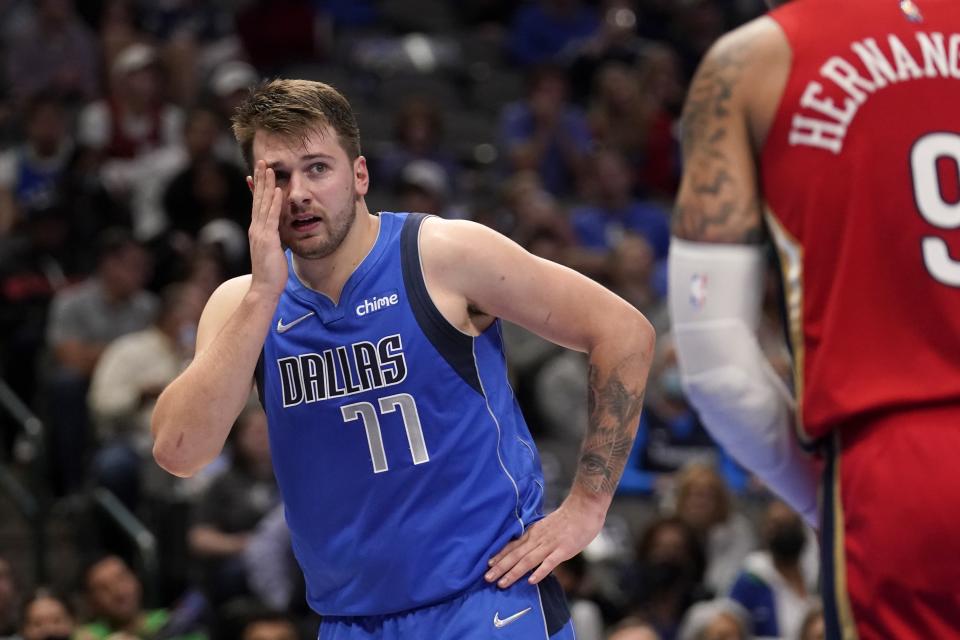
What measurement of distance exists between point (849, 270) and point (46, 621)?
6.36 m

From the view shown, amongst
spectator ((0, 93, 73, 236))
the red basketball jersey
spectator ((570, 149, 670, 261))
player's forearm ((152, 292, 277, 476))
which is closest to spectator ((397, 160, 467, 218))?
spectator ((570, 149, 670, 261))

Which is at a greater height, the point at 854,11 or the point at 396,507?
the point at 854,11

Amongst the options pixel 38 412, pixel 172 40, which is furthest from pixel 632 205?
pixel 38 412

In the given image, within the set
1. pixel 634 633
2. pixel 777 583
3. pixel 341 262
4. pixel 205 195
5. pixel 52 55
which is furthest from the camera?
pixel 52 55

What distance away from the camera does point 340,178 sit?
4.24 metres

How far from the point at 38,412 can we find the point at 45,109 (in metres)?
2.97

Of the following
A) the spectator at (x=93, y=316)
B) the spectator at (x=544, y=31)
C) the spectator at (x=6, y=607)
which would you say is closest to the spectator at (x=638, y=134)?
the spectator at (x=544, y=31)

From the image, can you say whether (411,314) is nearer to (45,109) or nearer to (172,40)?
(45,109)

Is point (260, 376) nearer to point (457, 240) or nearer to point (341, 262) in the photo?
point (341, 262)

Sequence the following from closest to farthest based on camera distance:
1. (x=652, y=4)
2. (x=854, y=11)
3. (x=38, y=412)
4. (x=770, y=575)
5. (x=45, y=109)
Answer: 1. (x=854, y=11)
2. (x=770, y=575)
3. (x=38, y=412)
4. (x=45, y=109)
5. (x=652, y=4)

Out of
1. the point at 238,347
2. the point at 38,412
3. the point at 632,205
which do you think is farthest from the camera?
the point at 632,205

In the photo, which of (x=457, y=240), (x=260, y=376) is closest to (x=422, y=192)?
(x=260, y=376)

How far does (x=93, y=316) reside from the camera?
1159 centimetres

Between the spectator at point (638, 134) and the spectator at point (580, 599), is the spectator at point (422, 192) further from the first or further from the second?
the spectator at point (580, 599)
